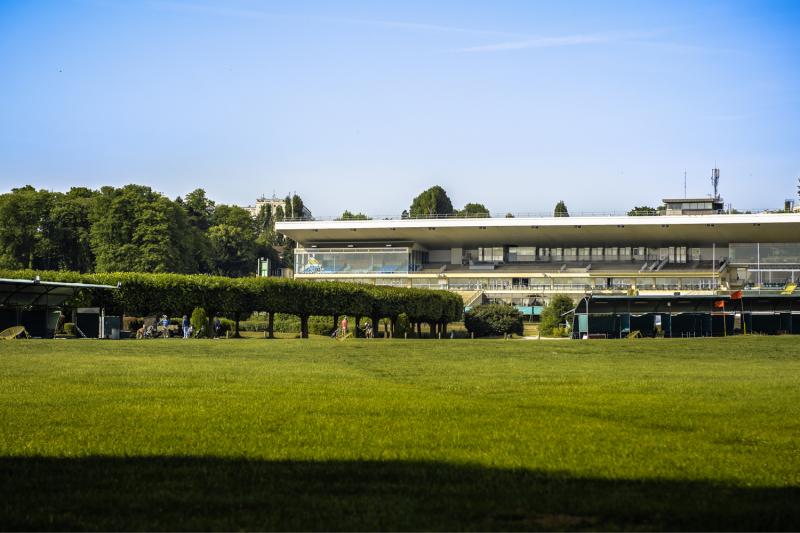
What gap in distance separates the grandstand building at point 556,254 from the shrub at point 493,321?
51.8ft

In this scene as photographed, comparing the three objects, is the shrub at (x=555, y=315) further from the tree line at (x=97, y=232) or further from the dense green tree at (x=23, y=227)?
the dense green tree at (x=23, y=227)

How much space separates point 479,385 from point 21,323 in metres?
29.4

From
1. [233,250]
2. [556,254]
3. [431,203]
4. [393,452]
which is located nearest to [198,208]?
[233,250]

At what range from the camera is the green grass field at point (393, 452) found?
6.91 metres

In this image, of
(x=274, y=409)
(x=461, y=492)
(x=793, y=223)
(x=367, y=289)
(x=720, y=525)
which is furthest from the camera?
(x=793, y=223)

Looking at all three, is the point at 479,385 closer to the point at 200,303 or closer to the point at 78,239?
Answer: the point at 200,303

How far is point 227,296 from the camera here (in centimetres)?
5384

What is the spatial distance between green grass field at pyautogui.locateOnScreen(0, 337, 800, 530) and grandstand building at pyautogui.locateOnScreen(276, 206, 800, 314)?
77358 millimetres

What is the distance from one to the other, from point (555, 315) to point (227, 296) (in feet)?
105

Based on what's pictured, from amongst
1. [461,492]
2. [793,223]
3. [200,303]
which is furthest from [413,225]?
[461,492]

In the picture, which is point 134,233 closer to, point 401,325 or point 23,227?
point 23,227

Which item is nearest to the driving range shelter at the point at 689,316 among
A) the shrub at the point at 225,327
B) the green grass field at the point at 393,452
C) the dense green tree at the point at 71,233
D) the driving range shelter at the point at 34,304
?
the shrub at the point at 225,327

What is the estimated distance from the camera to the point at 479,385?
1852 centimetres

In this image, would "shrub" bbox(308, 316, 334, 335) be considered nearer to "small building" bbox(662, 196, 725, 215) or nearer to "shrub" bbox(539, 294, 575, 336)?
"shrub" bbox(539, 294, 575, 336)
